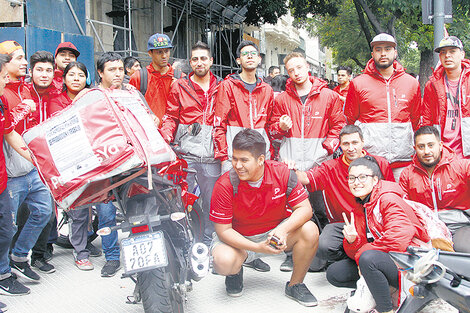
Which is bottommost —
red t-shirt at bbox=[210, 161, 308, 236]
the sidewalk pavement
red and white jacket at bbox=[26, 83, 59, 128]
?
the sidewalk pavement

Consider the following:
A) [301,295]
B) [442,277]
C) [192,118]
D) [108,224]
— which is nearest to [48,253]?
[108,224]

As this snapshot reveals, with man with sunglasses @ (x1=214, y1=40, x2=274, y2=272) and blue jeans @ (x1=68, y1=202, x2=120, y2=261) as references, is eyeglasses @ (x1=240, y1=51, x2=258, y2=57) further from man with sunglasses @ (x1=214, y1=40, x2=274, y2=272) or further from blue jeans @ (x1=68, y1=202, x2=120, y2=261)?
blue jeans @ (x1=68, y1=202, x2=120, y2=261)

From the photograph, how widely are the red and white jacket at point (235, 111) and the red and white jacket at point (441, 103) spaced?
158 cm

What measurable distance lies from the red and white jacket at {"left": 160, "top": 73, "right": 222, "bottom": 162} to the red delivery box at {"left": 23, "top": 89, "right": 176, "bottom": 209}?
186 cm

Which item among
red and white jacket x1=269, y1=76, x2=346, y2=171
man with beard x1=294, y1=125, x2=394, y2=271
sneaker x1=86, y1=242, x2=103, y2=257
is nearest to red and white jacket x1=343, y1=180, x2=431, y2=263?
man with beard x1=294, y1=125, x2=394, y2=271

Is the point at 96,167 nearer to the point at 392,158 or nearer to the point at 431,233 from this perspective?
the point at 431,233

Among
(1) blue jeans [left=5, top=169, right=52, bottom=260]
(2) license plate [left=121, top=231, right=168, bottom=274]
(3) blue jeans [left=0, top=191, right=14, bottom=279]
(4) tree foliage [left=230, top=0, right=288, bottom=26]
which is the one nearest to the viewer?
(2) license plate [left=121, top=231, right=168, bottom=274]

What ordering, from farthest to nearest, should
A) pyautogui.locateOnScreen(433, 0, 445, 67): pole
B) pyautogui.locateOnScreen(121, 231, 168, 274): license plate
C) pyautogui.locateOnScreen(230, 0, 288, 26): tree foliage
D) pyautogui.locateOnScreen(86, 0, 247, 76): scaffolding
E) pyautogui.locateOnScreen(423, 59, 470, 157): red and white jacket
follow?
pyautogui.locateOnScreen(230, 0, 288, 26): tree foliage, pyautogui.locateOnScreen(86, 0, 247, 76): scaffolding, pyautogui.locateOnScreen(433, 0, 445, 67): pole, pyautogui.locateOnScreen(423, 59, 470, 157): red and white jacket, pyautogui.locateOnScreen(121, 231, 168, 274): license plate

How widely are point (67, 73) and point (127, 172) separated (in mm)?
2226

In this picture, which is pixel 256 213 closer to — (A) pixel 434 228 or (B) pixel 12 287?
(A) pixel 434 228

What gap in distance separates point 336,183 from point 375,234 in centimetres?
91

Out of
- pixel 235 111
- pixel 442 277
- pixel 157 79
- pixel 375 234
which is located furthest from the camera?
pixel 157 79

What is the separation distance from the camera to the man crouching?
A: 12.3 ft

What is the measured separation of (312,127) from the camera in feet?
15.4
